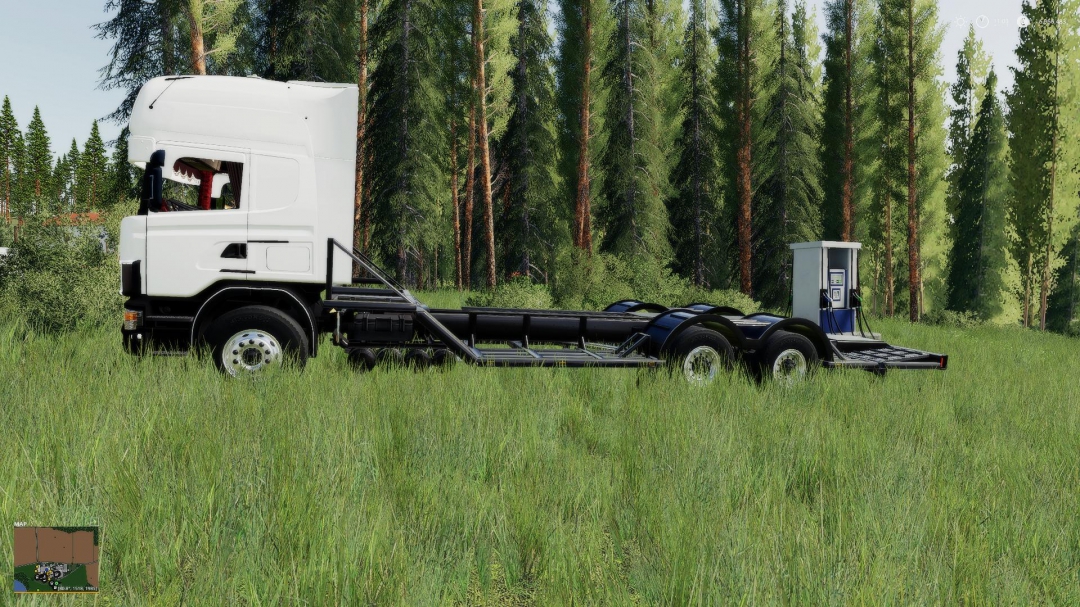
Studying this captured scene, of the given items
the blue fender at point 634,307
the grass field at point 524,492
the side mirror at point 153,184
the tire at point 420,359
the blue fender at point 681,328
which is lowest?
the grass field at point 524,492

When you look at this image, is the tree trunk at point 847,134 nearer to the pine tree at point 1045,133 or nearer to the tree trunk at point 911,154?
the tree trunk at point 911,154

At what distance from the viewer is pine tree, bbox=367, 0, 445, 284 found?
23.6 metres

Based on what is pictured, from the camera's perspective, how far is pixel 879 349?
928cm

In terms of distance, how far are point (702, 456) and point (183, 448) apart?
3518 millimetres

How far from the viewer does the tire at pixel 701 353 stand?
24.5 ft

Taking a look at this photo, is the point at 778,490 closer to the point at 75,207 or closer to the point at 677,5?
the point at 75,207

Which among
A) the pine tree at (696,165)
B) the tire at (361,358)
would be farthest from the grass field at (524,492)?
the pine tree at (696,165)

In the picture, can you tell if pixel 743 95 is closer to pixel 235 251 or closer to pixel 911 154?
pixel 911 154

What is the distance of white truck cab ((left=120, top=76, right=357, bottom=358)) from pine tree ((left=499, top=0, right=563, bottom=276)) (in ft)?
60.8

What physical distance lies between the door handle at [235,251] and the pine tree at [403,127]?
1673 centimetres

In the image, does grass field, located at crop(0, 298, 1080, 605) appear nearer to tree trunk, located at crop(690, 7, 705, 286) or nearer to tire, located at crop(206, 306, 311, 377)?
tire, located at crop(206, 306, 311, 377)

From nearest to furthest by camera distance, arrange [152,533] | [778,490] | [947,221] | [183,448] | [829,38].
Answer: [152,533], [778,490], [183,448], [829,38], [947,221]

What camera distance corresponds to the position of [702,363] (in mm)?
7621

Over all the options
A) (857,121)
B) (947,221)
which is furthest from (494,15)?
(947,221)
